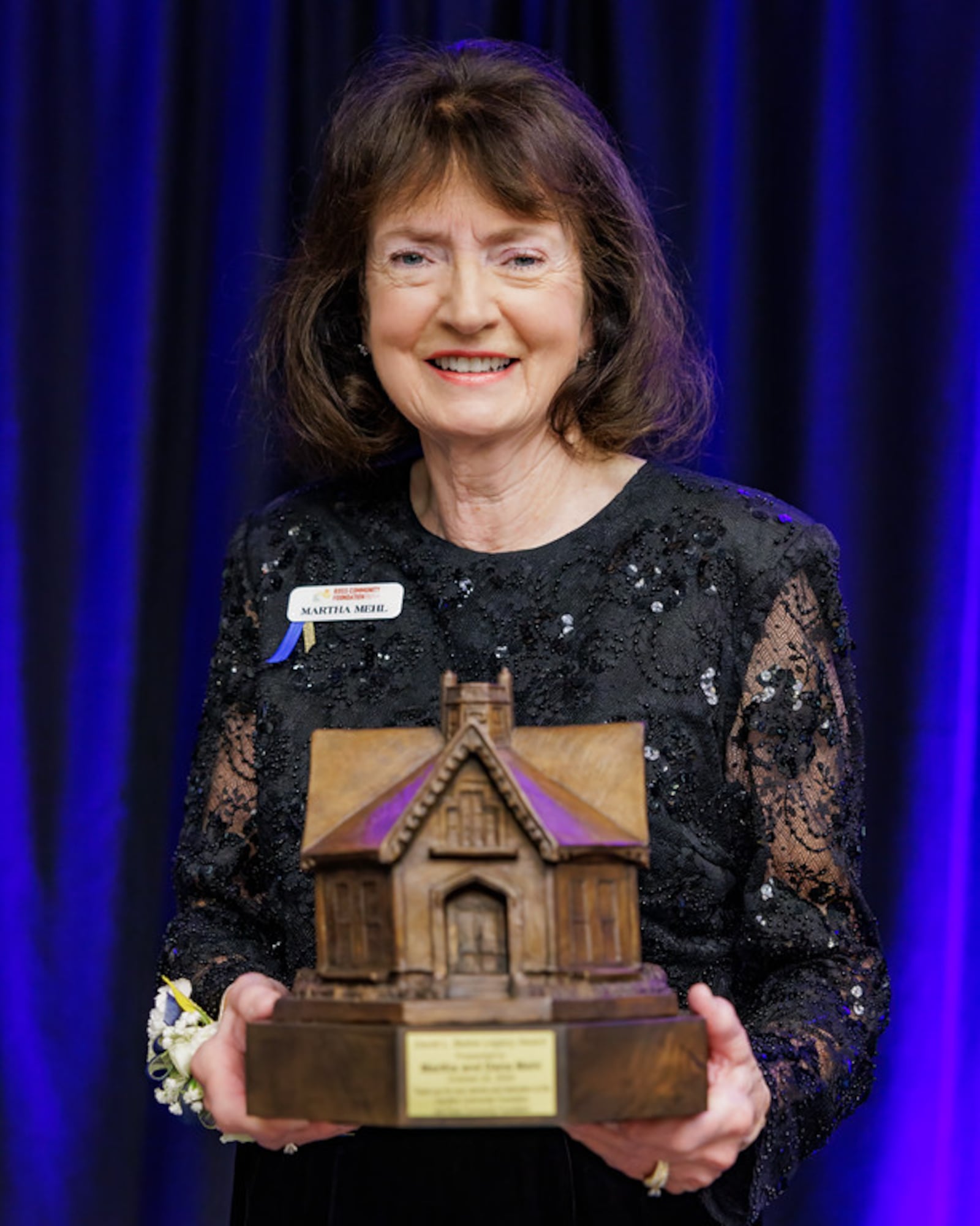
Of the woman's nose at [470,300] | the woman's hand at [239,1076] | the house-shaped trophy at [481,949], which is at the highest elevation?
the woman's nose at [470,300]

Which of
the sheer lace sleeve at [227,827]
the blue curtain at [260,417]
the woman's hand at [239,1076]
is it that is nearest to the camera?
the woman's hand at [239,1076]

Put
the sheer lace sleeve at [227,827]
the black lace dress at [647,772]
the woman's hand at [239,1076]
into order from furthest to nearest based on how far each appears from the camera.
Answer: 1. the sheer lace sleeve at [227,827]
2. the black lace dress at [647,772]
3. the woman's hand at [239,1076]

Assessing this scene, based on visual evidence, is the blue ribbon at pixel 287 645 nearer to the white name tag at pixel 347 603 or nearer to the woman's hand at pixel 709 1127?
the white name tag at pixel 347 603

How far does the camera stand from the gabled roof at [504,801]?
157 centimetres

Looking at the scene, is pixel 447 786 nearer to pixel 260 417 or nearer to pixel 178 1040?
pixel 178 1040

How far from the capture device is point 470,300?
2094 mm

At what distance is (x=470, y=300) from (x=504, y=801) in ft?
2.56

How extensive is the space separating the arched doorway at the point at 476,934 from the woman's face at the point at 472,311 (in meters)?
0.80

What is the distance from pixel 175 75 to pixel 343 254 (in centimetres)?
92

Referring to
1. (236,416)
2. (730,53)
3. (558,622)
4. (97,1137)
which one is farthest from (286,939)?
(730,53)

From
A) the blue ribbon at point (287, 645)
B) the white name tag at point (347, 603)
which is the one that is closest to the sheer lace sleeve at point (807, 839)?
the white name tag at point (347, 603)

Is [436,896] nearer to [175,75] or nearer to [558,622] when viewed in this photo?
[558,622]

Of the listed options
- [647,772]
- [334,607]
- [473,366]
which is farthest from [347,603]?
[647,772]

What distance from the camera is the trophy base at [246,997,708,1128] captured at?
146 centimetres
